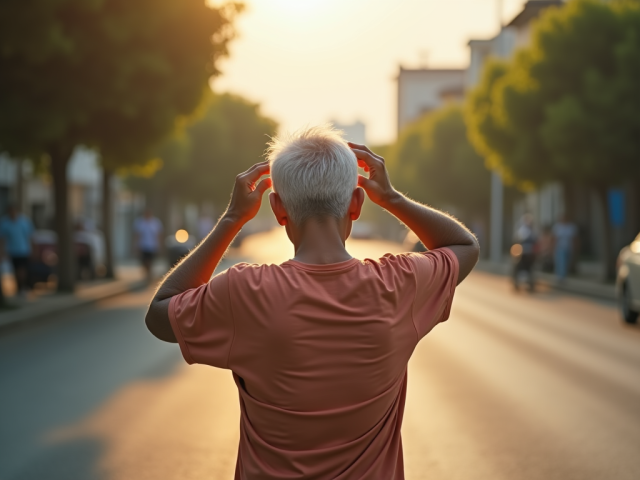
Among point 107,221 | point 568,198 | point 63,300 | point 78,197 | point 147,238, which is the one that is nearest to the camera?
point 63,300

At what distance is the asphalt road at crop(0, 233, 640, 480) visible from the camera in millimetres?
6289

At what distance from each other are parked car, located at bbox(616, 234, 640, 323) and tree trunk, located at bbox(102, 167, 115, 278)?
51.7 ft

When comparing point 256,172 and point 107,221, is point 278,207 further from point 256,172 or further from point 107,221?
point 107,221

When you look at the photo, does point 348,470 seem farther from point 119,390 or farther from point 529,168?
point 529,168

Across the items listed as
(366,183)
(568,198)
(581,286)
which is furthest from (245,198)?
(568,198)

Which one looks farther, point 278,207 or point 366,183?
point 366,183

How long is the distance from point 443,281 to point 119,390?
714 centimetres

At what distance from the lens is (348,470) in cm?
240

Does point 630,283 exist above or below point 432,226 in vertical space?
below

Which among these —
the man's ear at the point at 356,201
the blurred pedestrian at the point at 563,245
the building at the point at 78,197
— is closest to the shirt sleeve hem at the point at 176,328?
the man's ear at the point at 356,201

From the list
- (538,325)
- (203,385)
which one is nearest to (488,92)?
(538,325)

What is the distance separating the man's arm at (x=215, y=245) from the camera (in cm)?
260

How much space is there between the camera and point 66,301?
19594 mm

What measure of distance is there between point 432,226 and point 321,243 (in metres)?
0.43
